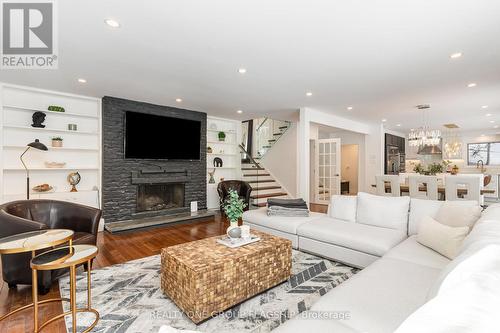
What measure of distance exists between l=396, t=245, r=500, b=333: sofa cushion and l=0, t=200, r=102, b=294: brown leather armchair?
2.80m

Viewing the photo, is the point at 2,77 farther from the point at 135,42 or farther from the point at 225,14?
the point at 225,14

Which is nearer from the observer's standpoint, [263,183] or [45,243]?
[45,243]

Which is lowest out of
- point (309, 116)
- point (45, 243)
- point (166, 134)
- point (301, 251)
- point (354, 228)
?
point (301, 251)

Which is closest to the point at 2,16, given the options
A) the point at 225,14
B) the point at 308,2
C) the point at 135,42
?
the point at 135,42

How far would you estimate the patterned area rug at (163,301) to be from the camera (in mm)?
1865

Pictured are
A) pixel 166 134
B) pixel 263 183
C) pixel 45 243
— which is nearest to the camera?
pixel 45 243

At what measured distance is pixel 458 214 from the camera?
2293mm

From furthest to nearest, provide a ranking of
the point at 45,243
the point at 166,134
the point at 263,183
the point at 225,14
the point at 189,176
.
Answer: the point at 263,183
the point at 189,176
the point at 166,134
the point at 225,14
the point at 45,243

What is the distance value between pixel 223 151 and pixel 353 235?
Result: 4751 millimetres

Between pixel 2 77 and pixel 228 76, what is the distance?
3.40 m

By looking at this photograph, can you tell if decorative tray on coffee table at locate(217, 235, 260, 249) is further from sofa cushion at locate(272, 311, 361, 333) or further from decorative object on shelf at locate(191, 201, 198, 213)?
decorative object on shelf at locate(191, 201, 198, 213)

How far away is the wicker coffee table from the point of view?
1.88 meters

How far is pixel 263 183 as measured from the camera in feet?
24.3

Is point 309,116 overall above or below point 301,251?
above
